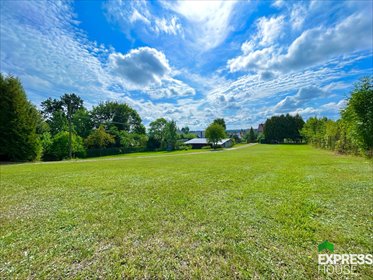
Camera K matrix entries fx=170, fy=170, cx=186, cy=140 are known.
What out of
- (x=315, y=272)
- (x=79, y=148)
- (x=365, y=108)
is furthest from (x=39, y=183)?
(x=79, y=148)

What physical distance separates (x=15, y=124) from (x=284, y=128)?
Answer: 6305 centimetres

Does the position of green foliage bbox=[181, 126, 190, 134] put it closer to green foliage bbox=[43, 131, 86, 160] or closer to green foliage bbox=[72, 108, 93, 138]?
green foliage bbox=[72, 108, 93, 138]

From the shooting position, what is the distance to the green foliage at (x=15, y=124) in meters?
16.5

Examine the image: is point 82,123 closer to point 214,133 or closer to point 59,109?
point 59,109

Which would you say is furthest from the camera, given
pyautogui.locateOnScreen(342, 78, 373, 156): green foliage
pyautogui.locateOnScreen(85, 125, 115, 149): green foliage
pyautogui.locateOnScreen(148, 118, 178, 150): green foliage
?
pyautogui.locateOnScreen(148, 118, 178, 150): green foliage

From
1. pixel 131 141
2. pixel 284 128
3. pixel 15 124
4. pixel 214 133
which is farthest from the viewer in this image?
pixel 284 128

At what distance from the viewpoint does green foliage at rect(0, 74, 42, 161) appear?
1650cm

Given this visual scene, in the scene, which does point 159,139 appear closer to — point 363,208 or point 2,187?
point 2,187

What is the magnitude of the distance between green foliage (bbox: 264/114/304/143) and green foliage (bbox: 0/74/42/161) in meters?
60.8

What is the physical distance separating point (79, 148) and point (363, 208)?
1340 inches

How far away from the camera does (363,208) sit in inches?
159

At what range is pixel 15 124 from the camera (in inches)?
661

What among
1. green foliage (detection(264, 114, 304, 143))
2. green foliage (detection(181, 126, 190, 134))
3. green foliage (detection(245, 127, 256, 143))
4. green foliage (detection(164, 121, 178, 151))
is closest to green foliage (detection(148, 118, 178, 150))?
green foliage (detection(164, 121, 178, 151))

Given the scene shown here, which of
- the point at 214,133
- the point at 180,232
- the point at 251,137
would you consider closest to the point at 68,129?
the point at 214,133
